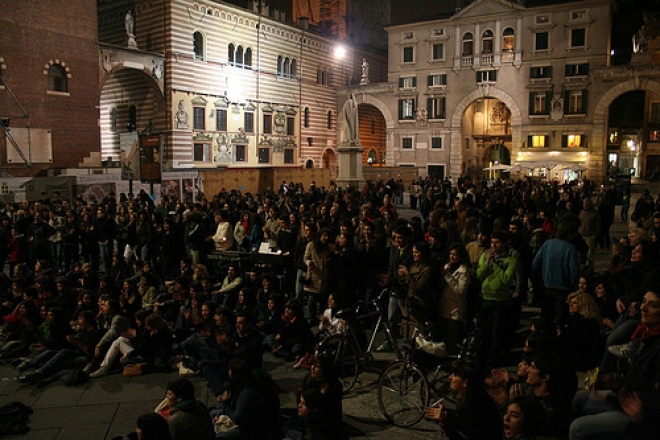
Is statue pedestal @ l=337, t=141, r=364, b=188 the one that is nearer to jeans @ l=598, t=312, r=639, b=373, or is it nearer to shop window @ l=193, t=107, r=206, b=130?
shop window @ l=193, t=107, r=206, b=130

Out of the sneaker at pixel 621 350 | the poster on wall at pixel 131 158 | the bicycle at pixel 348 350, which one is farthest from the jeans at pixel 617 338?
the poster on wall at pixel 131 158

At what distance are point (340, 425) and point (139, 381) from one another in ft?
11.6

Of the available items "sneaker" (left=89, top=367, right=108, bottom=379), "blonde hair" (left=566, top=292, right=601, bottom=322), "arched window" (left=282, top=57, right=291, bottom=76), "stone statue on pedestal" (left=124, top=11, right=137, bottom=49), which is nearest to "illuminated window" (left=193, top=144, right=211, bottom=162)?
"stone statue on pedestal" (left=124, top=11, right=137, bottom=49)

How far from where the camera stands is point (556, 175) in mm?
38000

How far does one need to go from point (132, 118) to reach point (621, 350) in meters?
34.9

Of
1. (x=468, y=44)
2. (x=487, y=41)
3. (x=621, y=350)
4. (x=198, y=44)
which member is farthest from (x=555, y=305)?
(x=468, y=44)

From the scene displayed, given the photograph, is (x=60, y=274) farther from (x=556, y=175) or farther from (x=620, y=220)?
(x=556, y=175)

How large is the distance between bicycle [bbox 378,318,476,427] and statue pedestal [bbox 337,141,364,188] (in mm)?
17038

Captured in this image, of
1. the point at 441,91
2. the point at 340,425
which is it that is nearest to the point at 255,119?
the point at 441,91

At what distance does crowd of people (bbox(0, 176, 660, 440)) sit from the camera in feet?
13.9

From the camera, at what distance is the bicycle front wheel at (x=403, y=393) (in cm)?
545

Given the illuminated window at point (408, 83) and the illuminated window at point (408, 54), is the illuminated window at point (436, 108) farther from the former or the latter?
the illuminated window at point (408, 54)

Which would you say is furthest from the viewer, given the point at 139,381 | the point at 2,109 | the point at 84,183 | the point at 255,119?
the point at 255,119

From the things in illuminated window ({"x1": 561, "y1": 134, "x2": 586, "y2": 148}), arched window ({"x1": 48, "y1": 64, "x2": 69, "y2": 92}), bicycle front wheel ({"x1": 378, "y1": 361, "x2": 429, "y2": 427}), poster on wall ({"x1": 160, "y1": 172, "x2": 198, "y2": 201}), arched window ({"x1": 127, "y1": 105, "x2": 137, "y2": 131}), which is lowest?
bicycle front wheel ({"x1": 378, "y1": 361, "x2": 429, "y2": 427})
